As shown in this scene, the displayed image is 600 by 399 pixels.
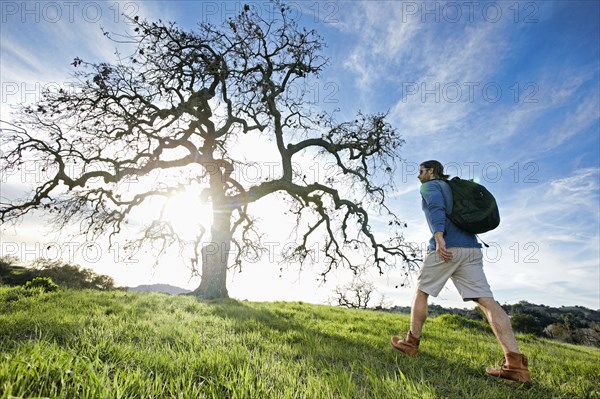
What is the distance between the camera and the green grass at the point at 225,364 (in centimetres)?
194

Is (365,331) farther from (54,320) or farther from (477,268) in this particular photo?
(54,320)

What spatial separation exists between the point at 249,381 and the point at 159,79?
11311mm

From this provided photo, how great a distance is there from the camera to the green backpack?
3.84m

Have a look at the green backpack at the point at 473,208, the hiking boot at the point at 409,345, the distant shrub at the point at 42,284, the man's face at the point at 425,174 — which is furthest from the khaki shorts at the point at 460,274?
the distant shrub at the point at 42,284

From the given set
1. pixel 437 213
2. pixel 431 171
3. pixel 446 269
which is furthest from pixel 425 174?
pixel 446 269

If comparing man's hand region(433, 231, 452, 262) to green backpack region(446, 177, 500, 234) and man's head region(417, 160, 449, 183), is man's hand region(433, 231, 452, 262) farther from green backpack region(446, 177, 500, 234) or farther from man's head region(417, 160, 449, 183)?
man's head region(417, 160, 449, 183)

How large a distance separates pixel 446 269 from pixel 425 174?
1.48 m

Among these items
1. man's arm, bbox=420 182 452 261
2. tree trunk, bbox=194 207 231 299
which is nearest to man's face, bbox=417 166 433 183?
man's arm, bbox=420 182 452 261

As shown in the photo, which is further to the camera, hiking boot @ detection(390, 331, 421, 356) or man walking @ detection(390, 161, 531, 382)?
hiking boot @ detection(390, 331, 421, 356)

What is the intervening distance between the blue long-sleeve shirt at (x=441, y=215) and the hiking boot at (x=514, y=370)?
1316mm

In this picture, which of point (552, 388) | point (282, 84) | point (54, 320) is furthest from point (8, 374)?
point (282, 84)

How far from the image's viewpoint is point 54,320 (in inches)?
157

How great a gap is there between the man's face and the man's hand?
1.00 metres

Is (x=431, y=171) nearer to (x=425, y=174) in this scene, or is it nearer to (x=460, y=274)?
(x=425, y=174)
